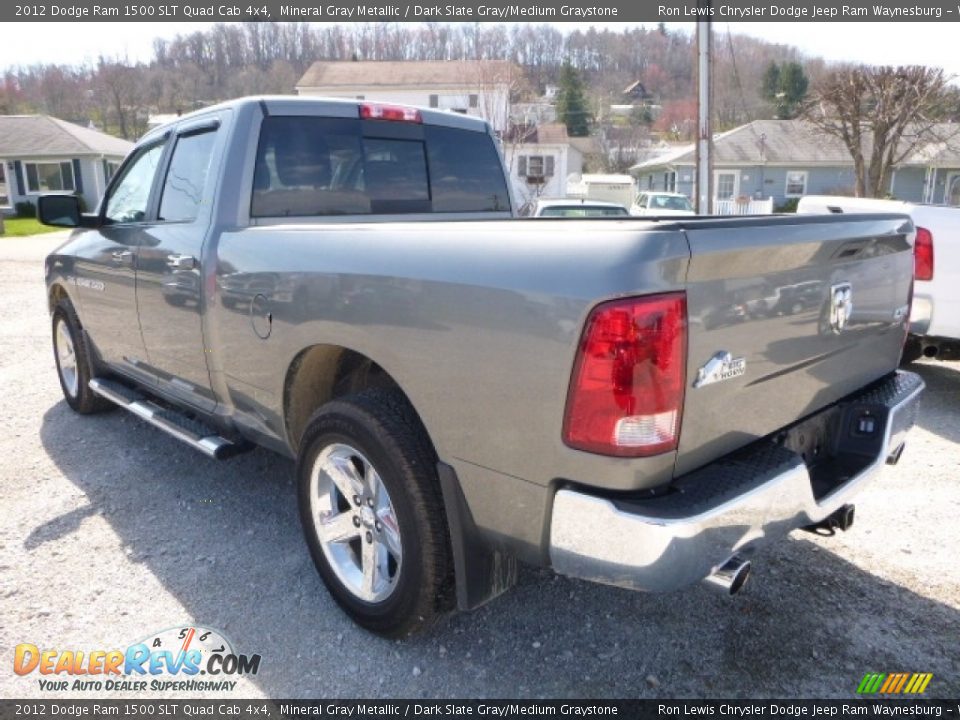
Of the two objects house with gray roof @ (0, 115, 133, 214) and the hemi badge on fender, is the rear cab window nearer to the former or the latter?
A: the hemi badge on fender

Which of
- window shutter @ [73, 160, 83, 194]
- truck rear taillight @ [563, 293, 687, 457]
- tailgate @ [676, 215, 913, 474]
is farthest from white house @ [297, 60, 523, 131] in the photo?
truck rear taillight @ [563, 293, 687, 457]

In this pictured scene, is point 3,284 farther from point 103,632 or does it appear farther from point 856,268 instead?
point 856,268

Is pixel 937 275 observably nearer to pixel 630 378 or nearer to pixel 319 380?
pixel 630 378

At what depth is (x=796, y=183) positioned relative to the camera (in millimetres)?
37875

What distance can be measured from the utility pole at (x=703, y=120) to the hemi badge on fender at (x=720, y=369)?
35.3 ft

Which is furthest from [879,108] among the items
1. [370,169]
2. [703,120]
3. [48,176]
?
[48,176]

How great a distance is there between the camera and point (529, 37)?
171 feet

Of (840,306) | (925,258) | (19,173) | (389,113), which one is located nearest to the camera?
(840,306)

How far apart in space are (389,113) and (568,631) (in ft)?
9.01

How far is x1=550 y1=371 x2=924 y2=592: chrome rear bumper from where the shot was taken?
6.29 feet

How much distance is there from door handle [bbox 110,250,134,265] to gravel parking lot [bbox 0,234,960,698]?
1280 millimetres

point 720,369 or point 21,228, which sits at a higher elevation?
point 720,369

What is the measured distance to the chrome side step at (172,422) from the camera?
11.2 ft

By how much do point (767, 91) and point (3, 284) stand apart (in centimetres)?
5915
